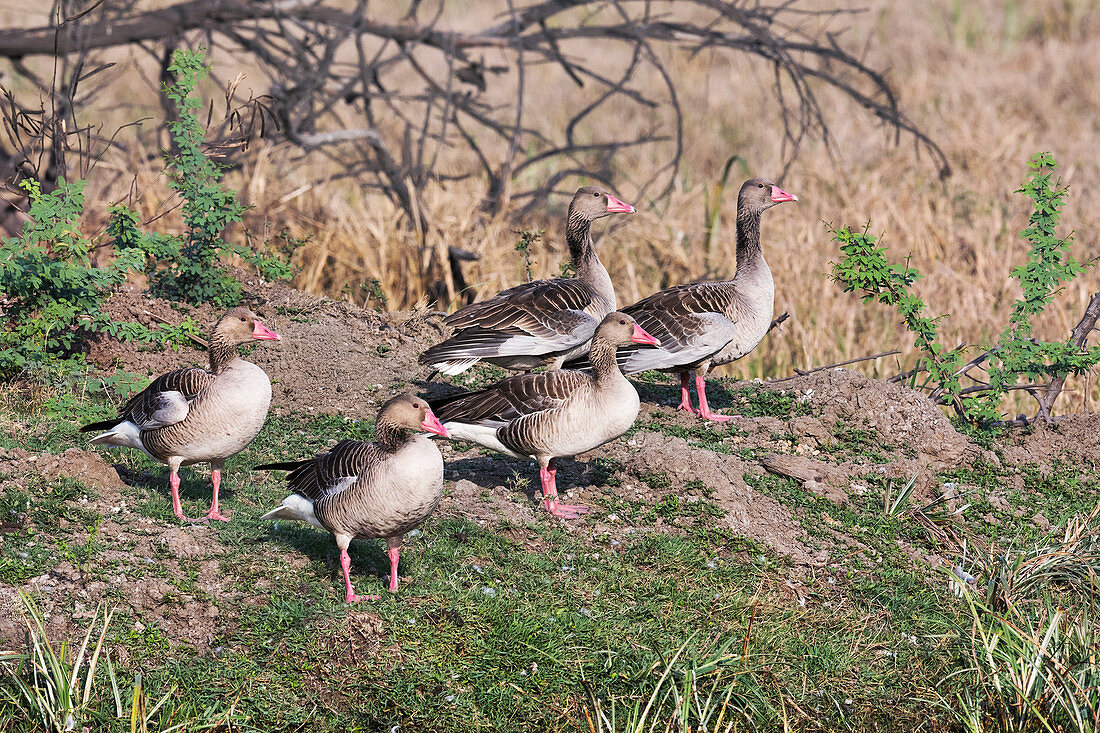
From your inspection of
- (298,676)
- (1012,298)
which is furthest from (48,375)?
(1012,298)

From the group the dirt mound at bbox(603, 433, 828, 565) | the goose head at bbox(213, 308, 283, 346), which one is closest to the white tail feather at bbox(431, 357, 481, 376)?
the dirt mound at bbox(603, 433, 828, 565)

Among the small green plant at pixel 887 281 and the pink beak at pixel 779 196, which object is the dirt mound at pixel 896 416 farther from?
the pink beak at pixel 779 196

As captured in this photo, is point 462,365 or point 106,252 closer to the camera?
point 462,365

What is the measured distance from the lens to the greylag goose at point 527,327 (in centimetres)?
833

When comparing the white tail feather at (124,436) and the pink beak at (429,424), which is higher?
the pink beak at (429,424)

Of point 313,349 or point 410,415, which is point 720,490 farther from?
point 313,349

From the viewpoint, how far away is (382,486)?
17.1 ft

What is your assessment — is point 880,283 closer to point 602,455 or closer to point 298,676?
point 602,455

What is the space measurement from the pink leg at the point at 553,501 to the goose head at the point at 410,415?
5.54ft

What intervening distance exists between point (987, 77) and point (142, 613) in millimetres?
18572

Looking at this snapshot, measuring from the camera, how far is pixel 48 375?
8.25 meters

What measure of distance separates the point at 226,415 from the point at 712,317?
413 cm

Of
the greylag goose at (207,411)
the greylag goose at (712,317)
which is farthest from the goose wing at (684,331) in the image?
the greylag goose at (207,411)

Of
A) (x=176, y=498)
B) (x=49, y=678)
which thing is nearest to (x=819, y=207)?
(x=176, y=498)
